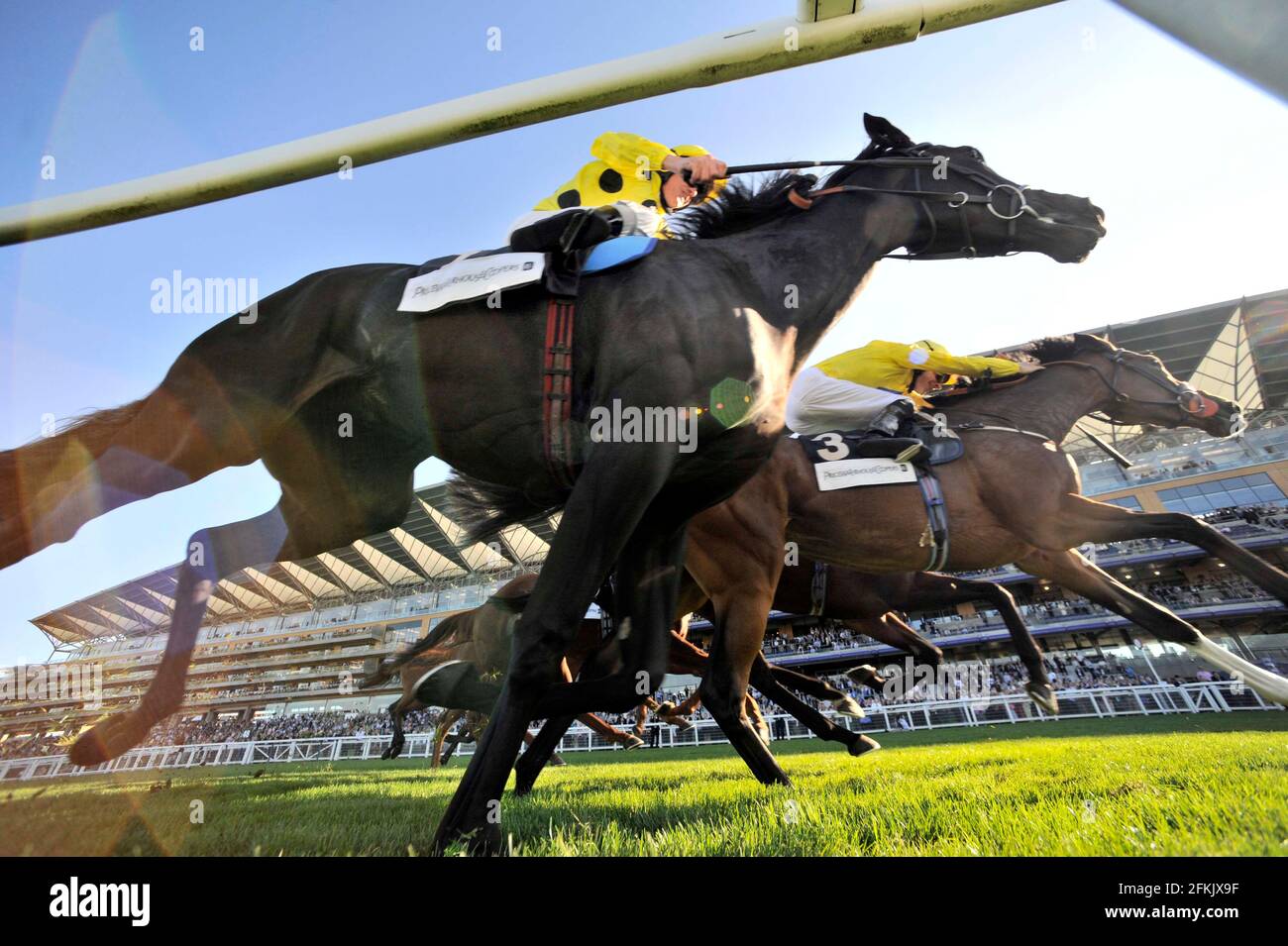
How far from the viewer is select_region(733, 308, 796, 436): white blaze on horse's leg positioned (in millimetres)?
2252

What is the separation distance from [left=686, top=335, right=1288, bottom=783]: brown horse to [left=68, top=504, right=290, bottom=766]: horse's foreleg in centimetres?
291

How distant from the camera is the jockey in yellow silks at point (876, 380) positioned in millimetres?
6004

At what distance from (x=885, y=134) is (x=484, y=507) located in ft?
9.98

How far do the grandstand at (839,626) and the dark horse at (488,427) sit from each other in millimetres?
19261

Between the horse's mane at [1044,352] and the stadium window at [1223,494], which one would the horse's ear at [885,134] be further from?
the stadium window at [1223,494]

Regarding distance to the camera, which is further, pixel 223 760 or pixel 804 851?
pixel 223 760

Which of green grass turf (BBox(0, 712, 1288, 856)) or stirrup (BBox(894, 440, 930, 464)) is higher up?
stirrup (BBox(894, 440, 930, 464))

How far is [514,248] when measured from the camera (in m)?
2.44

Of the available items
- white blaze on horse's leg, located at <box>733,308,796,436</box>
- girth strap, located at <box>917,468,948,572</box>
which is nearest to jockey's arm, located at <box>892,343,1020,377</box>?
girth strap, located at <box>917,468,948,572</box>

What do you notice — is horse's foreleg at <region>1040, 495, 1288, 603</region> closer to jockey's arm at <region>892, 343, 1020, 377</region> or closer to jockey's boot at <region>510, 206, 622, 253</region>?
jockey's arm at <region>892, 343, 1020, 377</region>

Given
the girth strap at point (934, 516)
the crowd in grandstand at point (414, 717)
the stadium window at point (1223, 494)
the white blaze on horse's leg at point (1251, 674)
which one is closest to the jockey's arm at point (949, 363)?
the girth strap at point (934, 516)
